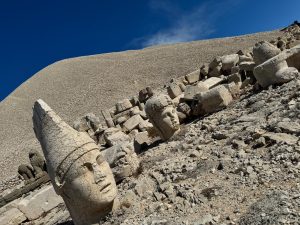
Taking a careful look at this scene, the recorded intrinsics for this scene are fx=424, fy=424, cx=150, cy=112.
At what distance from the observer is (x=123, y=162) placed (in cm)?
879

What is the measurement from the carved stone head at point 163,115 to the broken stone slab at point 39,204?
303 centimetres

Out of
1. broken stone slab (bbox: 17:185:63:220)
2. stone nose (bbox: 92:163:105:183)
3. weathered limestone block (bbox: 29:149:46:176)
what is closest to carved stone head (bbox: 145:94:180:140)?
broken stone slab (bbox: 17:185:63:220)

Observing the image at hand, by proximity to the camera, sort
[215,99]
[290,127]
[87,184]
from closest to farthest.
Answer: [87,184] → [290,127] → [215,99]

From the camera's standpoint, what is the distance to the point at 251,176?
6484mm

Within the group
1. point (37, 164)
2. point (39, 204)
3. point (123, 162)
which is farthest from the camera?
point (37, 164)

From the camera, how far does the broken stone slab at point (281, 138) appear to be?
23.0ft

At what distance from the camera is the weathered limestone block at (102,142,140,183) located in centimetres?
875

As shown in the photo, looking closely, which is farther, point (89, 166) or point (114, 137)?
point (114, 137)

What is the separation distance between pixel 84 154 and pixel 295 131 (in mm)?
3630

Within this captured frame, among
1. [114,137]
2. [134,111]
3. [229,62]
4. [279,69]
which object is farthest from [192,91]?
[134,111]

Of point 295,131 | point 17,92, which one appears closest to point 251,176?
point 295,131

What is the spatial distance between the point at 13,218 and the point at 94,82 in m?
25.3

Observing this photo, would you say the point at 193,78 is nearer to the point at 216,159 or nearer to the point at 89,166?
the point at 216,159

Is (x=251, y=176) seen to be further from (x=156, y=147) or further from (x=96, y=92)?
(x=96, y=92)
